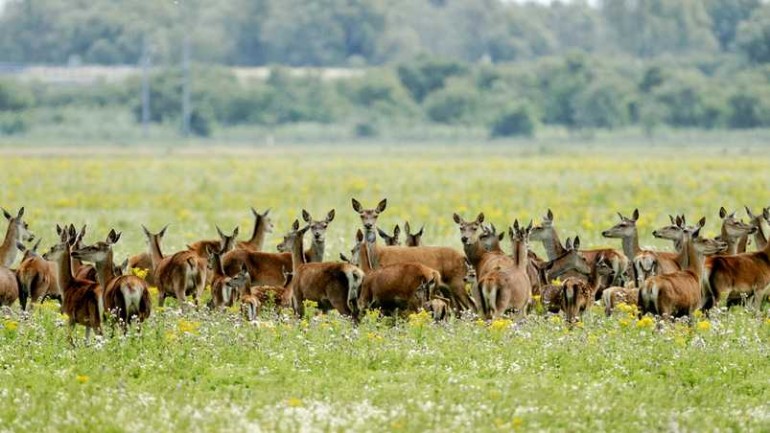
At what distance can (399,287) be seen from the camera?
1633cm

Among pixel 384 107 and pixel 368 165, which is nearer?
pixel 368 165

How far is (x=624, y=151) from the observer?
7794 centimetres

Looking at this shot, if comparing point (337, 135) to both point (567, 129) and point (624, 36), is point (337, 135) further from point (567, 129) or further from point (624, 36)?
point (624, 36)

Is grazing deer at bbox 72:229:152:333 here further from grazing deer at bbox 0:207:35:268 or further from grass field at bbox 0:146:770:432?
grazing deer at bbox 0:207:35:268

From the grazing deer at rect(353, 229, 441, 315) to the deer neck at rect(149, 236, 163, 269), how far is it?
2958 millimetres

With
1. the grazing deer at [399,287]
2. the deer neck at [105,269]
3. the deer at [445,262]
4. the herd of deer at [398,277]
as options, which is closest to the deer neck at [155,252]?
the herd of deer at [398,277]

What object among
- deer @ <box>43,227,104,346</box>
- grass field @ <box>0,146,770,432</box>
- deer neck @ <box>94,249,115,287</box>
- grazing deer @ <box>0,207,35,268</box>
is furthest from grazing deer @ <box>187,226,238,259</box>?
deer @ <box>43,227,104,346</box>

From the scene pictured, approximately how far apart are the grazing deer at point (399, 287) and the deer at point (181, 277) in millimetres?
1958

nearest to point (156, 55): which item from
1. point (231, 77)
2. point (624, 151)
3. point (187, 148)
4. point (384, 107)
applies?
point (231, 77)

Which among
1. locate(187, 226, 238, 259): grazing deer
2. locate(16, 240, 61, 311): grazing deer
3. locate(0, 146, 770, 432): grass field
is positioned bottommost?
locate(0, 146, 770, 432): grass field

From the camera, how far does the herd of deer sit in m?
15.6

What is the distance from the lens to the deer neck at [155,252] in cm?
1852

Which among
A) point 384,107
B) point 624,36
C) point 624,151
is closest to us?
point 624,151

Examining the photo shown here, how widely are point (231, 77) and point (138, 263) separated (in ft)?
334
